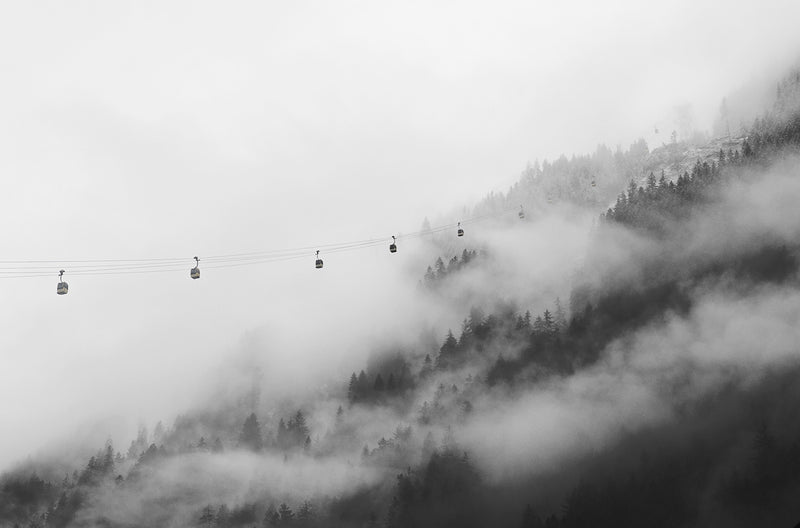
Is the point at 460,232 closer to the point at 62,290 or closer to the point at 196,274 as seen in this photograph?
the point at 196,274

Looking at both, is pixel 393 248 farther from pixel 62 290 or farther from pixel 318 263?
pixel 62 290

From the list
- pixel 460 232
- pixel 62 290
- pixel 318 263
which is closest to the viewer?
pixel 62 290

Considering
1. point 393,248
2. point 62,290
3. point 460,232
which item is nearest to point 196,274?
point 62,290

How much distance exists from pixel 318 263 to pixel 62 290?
2279cm

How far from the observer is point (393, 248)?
236 ft

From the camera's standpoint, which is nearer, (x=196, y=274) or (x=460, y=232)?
(x=196, y=274)

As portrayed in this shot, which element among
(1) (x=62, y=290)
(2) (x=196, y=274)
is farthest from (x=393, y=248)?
(1) (x=62, y=290)

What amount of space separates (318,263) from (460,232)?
26.2m

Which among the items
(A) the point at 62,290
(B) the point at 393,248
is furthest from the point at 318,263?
(A) the point at 62,290

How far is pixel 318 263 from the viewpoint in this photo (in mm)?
70062

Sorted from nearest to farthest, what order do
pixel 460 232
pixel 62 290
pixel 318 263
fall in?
1. pixel 62 290
2. pixel 318 263
3. pixel 460 232

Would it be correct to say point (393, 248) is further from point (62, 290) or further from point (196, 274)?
point (62, 290)

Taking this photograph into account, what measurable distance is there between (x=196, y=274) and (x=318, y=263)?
41.9 feet

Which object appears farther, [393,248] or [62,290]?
[393,248]
